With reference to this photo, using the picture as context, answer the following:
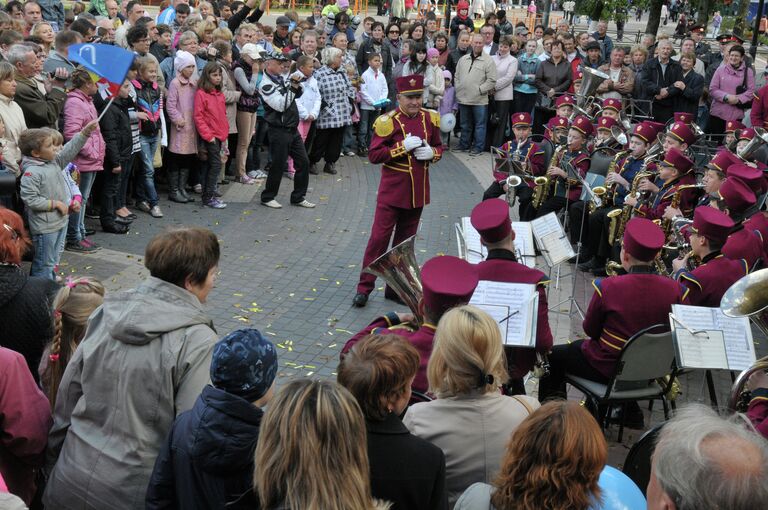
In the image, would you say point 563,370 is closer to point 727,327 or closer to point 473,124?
point 727,327

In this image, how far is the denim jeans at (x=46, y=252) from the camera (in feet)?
24.5

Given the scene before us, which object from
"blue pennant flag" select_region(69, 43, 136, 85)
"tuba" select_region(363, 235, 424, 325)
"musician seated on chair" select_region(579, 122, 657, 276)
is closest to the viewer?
"tuba" select_region(363, 235, 424, 325)

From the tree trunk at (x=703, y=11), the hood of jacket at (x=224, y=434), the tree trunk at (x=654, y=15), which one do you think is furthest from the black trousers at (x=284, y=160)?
the tree trunk at (x=703, y=11)

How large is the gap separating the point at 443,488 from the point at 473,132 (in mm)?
13264

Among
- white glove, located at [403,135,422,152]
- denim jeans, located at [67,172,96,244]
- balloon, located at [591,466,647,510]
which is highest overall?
white glove, located at [403,135,422,152]

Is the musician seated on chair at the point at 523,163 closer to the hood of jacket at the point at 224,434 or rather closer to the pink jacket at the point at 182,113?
the pink jacket at the point at 182,113

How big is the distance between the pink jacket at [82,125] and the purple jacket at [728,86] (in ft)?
33.7

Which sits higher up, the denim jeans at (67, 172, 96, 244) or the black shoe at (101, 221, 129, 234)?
the denim jeans at (67, 172, 96, 244)

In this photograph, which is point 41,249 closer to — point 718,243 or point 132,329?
point 132,329

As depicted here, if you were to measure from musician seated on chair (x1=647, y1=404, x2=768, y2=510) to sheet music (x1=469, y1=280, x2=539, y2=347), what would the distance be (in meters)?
2.32

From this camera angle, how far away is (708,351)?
4613 millimetres

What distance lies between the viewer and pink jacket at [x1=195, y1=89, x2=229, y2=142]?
10.4m

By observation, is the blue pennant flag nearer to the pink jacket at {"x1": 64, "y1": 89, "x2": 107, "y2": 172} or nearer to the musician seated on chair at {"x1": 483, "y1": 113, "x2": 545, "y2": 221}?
the pink jacket at {"x1": 64, "y1": 89, "x2": 107, "y2": 172}

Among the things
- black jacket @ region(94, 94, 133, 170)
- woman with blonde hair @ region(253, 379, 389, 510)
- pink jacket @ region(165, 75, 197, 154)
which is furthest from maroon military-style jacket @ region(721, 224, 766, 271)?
pink jacket @ region(165, 75, 197, 154)
